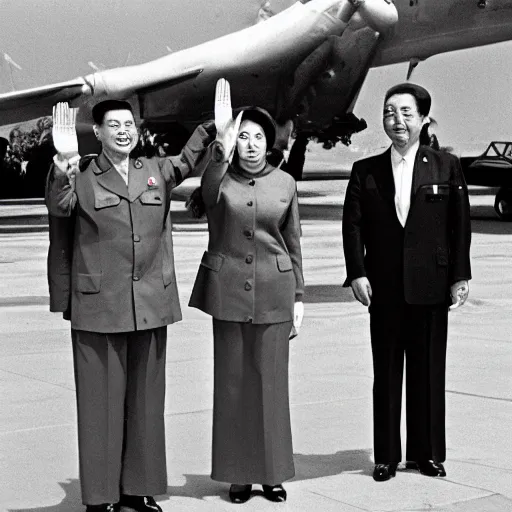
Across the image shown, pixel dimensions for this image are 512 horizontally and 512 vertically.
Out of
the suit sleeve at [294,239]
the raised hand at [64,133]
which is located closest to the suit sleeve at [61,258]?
the raised hand at [64,133]

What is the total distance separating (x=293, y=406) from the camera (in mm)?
6191

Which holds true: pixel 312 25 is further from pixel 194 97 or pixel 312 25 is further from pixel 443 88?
pixel 443 88

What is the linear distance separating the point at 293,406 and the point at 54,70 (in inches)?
931

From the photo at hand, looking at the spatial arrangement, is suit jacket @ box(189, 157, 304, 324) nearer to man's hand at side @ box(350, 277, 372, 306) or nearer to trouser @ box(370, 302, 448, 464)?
man's hand at side @ box(350, 277, 372, 306)

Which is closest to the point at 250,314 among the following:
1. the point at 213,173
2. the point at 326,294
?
the point at 213,173

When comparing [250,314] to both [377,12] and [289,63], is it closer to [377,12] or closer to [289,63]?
[377,12]

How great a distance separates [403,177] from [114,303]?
1.49m

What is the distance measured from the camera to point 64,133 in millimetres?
4094

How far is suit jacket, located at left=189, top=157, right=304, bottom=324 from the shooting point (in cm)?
448

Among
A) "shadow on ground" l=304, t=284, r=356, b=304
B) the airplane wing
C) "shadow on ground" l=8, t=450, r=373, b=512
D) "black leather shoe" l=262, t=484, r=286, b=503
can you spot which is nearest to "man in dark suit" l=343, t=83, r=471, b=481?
"shadow on ground" l=8, t=450, r=373, b=512

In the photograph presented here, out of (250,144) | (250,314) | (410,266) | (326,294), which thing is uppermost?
(250,144)

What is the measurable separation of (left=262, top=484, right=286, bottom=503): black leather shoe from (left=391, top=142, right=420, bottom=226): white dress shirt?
4.20 feet

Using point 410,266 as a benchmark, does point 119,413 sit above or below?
below

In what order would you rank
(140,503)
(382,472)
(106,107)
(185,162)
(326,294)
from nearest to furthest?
(106,107), (140,503), (185,162), (382,472), (326,294)
